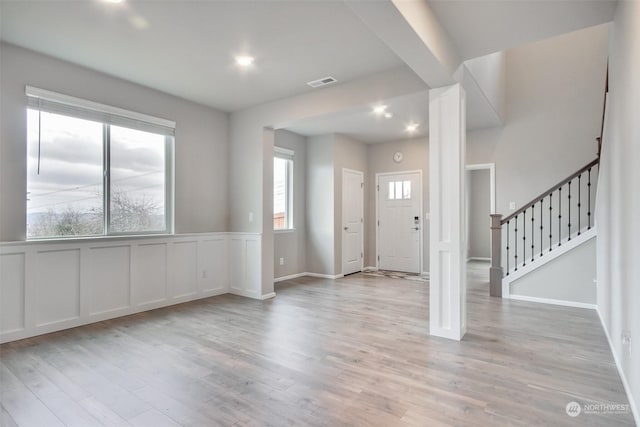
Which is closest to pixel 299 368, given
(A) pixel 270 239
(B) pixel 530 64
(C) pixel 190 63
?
(A) pixel 270 239

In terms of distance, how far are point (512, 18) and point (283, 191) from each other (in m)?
4.41

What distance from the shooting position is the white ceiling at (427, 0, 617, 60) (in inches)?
92.1

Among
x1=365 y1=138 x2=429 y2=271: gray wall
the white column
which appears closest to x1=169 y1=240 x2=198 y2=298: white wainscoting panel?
the white column

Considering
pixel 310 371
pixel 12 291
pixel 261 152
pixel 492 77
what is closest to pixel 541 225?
pixel 492 77

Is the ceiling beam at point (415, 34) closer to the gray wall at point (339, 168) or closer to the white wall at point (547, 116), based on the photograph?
the white wall at point (547, 116)

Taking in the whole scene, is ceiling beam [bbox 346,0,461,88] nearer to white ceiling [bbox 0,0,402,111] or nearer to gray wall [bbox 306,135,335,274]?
white ceiling [bbox 0,0,402,111]

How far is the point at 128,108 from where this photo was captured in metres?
3.93

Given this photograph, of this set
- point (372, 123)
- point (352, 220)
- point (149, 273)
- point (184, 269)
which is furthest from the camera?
point (352, 220)

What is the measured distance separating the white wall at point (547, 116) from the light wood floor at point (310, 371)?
7.72 feet

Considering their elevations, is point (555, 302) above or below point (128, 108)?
below

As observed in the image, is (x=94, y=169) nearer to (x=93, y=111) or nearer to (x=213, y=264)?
(x=93, y=111)

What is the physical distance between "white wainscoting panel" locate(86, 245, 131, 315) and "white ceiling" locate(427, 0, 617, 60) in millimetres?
3899

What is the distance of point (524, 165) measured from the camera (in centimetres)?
545

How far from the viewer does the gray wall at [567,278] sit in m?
4.13
